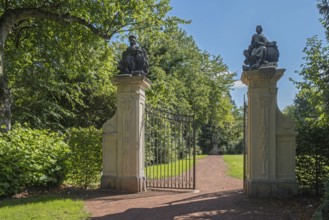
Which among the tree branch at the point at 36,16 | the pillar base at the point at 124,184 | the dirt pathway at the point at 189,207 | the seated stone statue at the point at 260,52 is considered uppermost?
the tree branch at the point at 36,16

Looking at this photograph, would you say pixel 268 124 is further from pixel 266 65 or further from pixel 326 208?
pixel 326 208

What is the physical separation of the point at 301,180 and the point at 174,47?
59.2ft

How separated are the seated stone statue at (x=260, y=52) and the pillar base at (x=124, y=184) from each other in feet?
13.0

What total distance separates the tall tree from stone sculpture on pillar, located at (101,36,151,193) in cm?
274

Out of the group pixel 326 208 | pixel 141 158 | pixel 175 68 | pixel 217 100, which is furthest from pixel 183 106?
pixel 326 208

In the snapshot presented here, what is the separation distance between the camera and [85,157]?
9438mm

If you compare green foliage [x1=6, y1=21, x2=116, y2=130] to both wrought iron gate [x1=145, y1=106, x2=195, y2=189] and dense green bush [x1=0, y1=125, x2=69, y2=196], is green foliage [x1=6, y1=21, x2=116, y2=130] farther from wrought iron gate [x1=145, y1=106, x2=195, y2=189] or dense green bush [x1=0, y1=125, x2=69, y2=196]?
dense green bush [x1=0, y1=125, x2=69, y2=196]

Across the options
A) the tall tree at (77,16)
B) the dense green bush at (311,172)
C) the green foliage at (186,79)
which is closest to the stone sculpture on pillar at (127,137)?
the tall tree at (77,16)

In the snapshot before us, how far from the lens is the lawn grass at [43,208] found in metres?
5.97

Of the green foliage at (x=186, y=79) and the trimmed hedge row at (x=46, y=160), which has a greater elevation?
the green foliage at (x=186, y=79)

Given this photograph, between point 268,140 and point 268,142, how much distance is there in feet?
0.15

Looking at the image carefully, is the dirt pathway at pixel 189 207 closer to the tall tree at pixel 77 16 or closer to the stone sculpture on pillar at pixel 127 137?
the stone sculpture on pillar at pixel 127 137

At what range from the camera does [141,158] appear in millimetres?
9039

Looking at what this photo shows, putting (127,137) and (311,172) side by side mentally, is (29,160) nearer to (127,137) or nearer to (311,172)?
(127,137)
